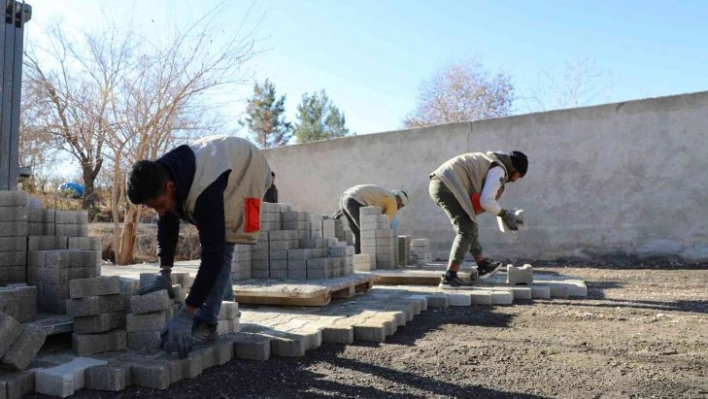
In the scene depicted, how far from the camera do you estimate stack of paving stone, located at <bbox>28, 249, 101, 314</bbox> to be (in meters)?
2.96

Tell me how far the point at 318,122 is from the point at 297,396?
28854 millimetres

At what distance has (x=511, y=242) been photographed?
979cm

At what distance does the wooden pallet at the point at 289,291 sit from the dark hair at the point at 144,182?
6.08 ft

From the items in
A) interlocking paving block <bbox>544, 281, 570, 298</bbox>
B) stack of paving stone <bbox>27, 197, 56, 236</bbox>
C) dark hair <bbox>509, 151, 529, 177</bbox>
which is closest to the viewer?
stack of paving stone <bbox>27, 197, 56, 236</bbox>

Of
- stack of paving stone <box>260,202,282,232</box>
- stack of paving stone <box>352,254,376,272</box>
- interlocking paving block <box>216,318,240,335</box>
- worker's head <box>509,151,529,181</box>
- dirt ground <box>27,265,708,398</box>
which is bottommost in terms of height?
dirt ground <box>27,265,708,398</box>

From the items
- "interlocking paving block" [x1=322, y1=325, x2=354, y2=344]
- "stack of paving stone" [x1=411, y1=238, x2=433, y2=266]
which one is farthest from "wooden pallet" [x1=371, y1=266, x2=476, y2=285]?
"stack of paving stone" [x1=411, y1=238, x2=433, y2=266]

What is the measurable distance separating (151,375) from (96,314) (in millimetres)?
529

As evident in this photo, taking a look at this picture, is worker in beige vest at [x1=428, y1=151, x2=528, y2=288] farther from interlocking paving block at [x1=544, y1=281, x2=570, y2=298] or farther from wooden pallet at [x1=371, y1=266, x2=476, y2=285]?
interlocking paving block at [x1=544, y1=281, x2=570, y2=298]

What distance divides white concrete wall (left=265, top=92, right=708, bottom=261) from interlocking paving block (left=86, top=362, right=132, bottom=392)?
27.8 ft

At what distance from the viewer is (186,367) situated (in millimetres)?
2477

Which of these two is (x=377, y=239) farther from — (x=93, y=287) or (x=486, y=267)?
(x=93, y=287)

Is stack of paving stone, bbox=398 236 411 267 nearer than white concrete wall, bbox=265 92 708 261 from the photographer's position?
Yes

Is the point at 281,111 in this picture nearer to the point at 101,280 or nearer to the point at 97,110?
the point at 97,110

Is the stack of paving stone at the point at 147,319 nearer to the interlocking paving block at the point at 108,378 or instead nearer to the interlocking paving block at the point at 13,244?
the interlocking paving block at the point at 108,378
